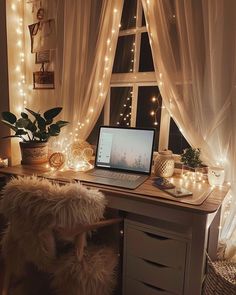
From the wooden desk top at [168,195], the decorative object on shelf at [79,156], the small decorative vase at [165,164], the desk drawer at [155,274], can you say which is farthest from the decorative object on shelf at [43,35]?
the desk drawer at [155,274]

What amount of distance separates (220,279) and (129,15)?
1843 mm

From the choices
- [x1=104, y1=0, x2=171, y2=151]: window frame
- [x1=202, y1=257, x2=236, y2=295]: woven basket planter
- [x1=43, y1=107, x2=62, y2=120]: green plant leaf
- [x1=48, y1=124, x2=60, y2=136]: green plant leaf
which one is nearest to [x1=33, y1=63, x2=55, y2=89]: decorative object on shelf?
[x1=43, y1=107, x2=62, y2=120]: green plant leaf

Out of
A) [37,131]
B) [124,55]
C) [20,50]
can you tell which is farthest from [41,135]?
[124,55]

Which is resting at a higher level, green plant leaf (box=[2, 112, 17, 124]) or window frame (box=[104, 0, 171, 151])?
window frame (box=[104, 0, 171, 151])

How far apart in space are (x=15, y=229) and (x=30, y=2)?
1.87 m

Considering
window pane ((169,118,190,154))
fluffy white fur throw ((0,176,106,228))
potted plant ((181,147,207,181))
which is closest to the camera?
fluffy white fur throw ((0,176,106,228))

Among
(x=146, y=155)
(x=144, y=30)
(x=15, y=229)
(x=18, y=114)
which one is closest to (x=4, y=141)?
(x=18, y=114)

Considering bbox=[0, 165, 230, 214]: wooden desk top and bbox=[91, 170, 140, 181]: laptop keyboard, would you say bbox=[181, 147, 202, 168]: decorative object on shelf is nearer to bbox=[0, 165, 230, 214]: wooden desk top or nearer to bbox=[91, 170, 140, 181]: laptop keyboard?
bbox=[0, 165, 230, 214]: wooden desk top

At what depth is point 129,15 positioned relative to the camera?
5.91 feet

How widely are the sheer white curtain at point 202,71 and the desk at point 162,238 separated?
251mm

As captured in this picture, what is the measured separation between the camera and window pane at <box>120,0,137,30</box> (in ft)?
5.83

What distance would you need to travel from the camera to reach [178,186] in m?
1.39

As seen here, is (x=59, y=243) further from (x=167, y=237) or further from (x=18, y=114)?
(x=18, y=114)

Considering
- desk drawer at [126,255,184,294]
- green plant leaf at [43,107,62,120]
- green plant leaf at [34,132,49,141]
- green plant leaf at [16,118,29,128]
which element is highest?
green plant leaf at [43,107,62,120]
